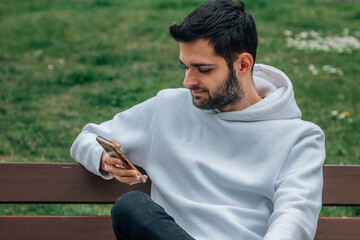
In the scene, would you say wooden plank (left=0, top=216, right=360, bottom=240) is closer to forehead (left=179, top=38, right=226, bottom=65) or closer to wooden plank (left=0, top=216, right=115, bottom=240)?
wooden plank (left=0, top=216, right=115, bottom=240)

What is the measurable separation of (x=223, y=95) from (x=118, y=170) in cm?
58

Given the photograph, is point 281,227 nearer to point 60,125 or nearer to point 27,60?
point 60,125

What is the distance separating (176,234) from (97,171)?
0.60 metres

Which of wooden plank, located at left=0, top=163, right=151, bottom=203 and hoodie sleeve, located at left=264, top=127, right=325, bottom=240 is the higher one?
hoodie sleeve, located at left=264, top=127, right=325, bottom=240

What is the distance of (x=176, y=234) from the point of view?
85.4 inches

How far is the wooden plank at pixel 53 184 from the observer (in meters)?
2.76

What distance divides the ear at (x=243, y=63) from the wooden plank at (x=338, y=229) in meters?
0.81

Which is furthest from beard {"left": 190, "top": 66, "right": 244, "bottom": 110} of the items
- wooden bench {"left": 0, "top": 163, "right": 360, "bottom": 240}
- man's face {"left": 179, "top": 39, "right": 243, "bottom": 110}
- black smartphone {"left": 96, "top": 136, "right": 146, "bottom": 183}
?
wooden bench {"left": 0, "top": 163, "right": 360, "bottom": 240}

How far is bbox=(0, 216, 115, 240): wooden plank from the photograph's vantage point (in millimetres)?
2838

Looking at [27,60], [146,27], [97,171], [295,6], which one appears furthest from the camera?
[295,6]

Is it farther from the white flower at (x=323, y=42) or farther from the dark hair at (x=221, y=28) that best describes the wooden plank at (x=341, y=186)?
the white flower at (x=323, y=42)

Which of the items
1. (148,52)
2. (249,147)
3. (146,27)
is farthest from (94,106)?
(249,147)

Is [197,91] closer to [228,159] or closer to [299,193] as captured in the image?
[228,159]

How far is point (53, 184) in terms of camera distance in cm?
277
